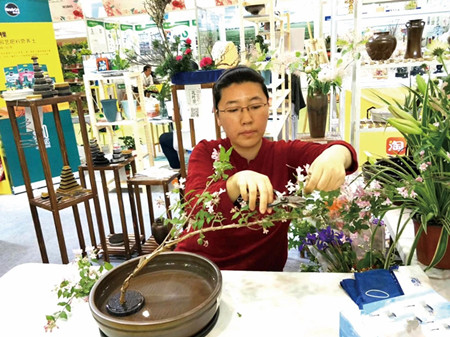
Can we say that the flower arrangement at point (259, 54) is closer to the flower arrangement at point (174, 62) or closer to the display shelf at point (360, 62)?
the flower arrangement at point (174, 62)

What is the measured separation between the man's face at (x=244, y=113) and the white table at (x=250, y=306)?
0.50 meters

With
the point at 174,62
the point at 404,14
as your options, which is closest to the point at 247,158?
the point at 174,62

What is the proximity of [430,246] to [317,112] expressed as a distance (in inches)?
76.2

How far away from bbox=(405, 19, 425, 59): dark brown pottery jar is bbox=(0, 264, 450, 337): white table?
2279mm

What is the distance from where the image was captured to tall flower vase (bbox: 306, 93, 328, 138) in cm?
281

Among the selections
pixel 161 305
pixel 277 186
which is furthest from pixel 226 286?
pixel 277 186

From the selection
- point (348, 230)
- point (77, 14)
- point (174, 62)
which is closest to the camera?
point (348, 230)

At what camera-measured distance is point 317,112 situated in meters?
2.84

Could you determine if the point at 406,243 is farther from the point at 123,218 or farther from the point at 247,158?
the point at 123,218

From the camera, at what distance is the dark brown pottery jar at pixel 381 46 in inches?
107

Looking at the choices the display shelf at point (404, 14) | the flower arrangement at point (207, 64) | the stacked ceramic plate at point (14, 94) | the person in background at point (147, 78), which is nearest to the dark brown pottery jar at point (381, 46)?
the display shelf at point (404, 14)

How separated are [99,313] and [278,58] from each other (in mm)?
2427

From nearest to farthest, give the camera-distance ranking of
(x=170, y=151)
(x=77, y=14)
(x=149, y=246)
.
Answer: (x=149, y=246)
(x=170, y=151)
(x=77, y=14)

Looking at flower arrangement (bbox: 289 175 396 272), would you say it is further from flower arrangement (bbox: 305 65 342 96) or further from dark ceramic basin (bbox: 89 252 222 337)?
flower arrangement (bbox: 305 65 342 96)
